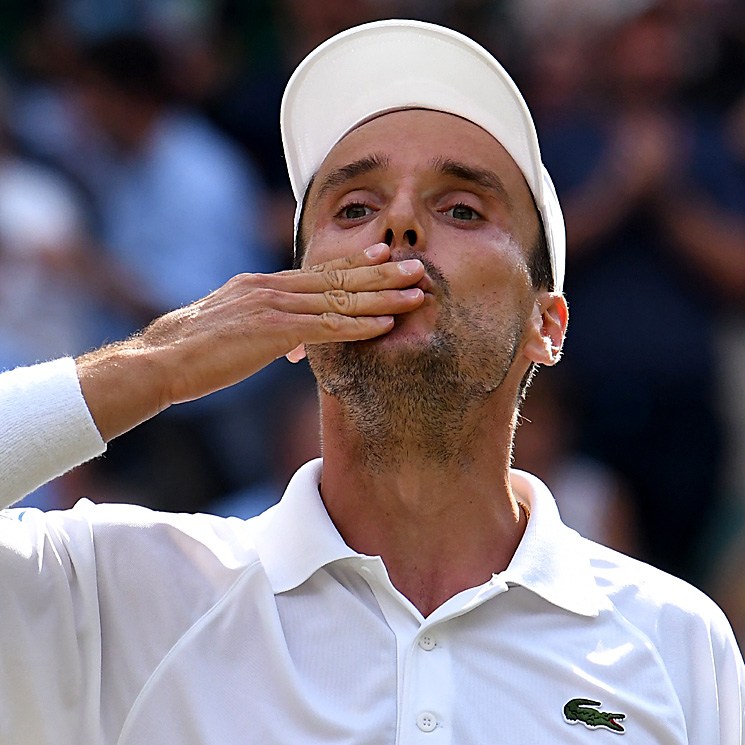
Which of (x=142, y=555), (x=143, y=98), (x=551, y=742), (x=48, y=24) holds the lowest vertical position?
(x=551, y=742)

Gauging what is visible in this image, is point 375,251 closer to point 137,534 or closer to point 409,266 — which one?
point 409,266

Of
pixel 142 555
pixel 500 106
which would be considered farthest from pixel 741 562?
pixel 142 555

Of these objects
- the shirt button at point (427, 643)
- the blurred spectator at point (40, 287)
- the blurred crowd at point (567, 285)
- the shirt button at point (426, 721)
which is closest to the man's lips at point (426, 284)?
the shirt button at point (427, 643)

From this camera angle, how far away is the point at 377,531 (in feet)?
7.91

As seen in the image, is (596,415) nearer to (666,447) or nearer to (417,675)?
(666,447)

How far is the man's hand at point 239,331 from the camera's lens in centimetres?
202

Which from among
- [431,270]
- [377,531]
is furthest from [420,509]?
[431,270]

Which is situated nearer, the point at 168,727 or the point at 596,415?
the point at 168,727

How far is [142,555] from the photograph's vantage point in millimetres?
2176

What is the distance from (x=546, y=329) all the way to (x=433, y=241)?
0.43 meters

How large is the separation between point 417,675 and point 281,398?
2606 millimetres

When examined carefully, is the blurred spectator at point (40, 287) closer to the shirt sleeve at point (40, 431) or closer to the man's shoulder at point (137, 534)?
the man's shoulder at point (137, 534)

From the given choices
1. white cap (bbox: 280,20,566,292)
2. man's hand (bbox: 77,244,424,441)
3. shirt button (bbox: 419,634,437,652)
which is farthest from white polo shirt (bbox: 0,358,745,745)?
white cap (bbox: 280,20,566,292)

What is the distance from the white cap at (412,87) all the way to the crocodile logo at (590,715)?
957 mm
